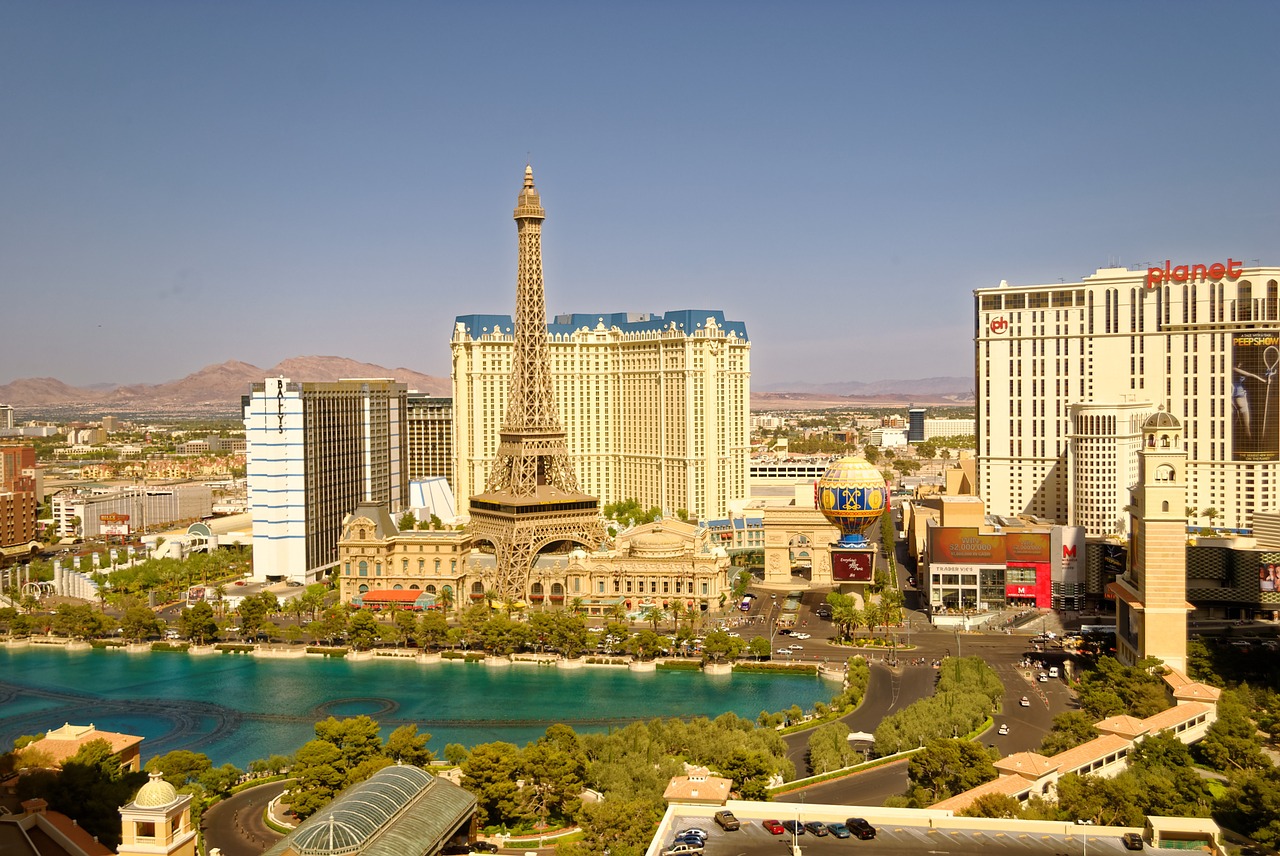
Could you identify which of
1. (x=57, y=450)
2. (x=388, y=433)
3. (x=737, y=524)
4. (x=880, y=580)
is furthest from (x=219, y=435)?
(x=880, y=580)

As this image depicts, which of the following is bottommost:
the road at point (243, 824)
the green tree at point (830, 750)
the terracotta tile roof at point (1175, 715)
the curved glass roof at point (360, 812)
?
the road at point (243, 824)

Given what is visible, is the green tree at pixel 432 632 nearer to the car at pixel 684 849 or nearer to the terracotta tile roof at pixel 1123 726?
the terracotta tile roof at pixel 1123 726

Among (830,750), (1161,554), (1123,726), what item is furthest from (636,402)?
(1123,726)

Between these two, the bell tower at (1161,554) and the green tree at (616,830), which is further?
the bell tower at (1161,554)

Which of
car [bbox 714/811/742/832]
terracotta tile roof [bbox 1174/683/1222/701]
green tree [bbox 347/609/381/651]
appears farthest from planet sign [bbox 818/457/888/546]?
car [bbox 714/811/742/832]

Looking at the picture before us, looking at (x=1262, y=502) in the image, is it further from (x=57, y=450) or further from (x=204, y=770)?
(x=57, y=450)

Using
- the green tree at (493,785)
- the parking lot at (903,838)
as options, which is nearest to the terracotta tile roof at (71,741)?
the green tree at (493,785)

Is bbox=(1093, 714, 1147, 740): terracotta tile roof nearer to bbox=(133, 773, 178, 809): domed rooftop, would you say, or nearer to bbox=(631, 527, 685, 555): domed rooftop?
bbox=(133, 773, 178, 809): domed rooftop
